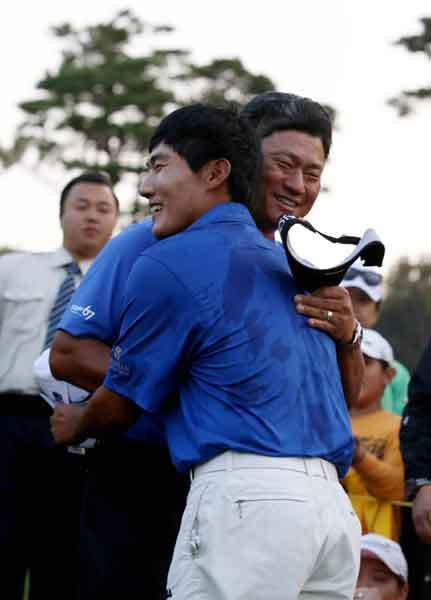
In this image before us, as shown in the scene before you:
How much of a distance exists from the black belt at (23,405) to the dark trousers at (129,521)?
287 centimetres

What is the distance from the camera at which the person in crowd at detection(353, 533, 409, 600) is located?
231 inches

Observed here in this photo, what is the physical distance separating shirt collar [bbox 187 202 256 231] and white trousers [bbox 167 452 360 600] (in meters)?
0.68

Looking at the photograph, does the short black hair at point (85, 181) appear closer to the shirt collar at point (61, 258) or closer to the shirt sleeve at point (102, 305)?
the shirt collar at point (61, 258)

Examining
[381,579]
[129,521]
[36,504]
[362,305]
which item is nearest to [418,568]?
[381,579]

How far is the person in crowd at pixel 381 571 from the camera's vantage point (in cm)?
588

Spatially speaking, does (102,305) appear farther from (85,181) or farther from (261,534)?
(85,181)

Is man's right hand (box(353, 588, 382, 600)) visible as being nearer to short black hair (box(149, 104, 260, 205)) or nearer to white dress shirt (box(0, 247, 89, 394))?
white dress shirt (box(0, 247, 89, 394))

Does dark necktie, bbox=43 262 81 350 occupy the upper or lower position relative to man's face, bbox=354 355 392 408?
upper

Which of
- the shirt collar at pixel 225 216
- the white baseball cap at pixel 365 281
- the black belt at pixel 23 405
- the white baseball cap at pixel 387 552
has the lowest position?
the white baseball cap at pixel 387 552

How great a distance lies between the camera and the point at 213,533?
3.15 m

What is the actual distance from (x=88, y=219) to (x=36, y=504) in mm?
1686

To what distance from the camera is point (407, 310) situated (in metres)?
27.6

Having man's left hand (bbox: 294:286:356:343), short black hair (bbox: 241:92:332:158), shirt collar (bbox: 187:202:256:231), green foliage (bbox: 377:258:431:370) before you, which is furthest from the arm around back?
green foliage (bbox: 377:258:431:370)

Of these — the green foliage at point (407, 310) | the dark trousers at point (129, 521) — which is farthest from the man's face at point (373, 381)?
the green foliage at point (407, 310)
